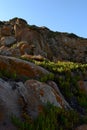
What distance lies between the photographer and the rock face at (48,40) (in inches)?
1526

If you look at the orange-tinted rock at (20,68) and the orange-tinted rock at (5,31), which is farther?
the orange-tinted rock at (5,31)

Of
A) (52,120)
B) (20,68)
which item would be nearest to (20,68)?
(20,68)

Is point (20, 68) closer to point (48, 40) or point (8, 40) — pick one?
point (8, 40)

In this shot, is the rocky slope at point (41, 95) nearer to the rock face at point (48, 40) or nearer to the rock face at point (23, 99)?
the rock face at point (23, 99)

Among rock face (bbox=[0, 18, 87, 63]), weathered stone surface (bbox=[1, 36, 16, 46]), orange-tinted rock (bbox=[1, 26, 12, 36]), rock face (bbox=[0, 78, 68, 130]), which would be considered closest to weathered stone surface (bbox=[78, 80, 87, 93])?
rock face (bbox=[0, 78, 68, 130])

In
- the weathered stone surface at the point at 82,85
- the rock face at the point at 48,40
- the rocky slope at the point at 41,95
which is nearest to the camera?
the rocky slope at the point at 41,95

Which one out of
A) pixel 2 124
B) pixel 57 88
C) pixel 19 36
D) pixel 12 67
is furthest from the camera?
pixel 19 36

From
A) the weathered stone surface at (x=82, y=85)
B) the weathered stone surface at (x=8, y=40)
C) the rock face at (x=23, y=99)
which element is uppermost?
the rock face at (x=23, y=99)

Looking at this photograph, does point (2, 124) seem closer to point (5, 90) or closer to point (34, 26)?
point (5, 90)

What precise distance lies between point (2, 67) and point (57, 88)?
226 cm

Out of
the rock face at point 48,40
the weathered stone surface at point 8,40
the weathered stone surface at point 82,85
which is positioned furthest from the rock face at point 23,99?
the weathered stone surface at point 8,40

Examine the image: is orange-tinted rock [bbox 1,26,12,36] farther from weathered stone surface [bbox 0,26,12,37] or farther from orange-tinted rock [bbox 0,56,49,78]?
orange-tinted rock [bbox 0,56,49,78]

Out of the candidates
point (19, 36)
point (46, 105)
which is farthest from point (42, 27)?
point (46, 105)

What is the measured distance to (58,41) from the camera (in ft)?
136
